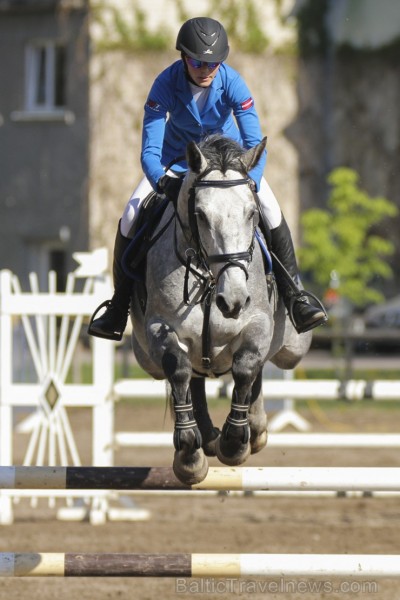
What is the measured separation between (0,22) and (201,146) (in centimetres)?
2095

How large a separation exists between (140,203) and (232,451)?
1458 mm

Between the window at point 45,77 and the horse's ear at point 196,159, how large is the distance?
20.4 meters

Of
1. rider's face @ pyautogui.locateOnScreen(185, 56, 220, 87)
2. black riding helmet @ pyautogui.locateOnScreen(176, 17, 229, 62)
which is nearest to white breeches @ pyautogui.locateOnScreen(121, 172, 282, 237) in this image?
rider's face @ pyautogui.locateOnScreen(185, 56, 220, 87)

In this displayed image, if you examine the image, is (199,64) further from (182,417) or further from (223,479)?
(223,479)

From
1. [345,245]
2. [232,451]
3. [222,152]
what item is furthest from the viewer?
[345,245]

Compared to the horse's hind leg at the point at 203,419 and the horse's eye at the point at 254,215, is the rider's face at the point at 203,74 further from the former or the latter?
the horse's hind leg at the point at 203,419

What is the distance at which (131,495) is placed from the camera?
32.1 ft

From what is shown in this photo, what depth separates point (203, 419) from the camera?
5930mm

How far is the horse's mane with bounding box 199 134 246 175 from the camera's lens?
5.08m

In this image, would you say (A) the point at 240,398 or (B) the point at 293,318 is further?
(B) the point at 293,318

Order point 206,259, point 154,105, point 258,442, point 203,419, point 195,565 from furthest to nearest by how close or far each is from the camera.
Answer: point 258,442 → point 203,419 → point 154,105 → point 206,259 → point 195,565

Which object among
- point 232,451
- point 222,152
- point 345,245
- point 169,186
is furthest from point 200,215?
point 345,245

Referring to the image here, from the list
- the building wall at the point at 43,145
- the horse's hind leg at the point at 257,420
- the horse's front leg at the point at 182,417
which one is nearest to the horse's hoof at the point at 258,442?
the horse's hind leg at the point at 257,420

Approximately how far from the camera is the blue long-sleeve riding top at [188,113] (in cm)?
551
